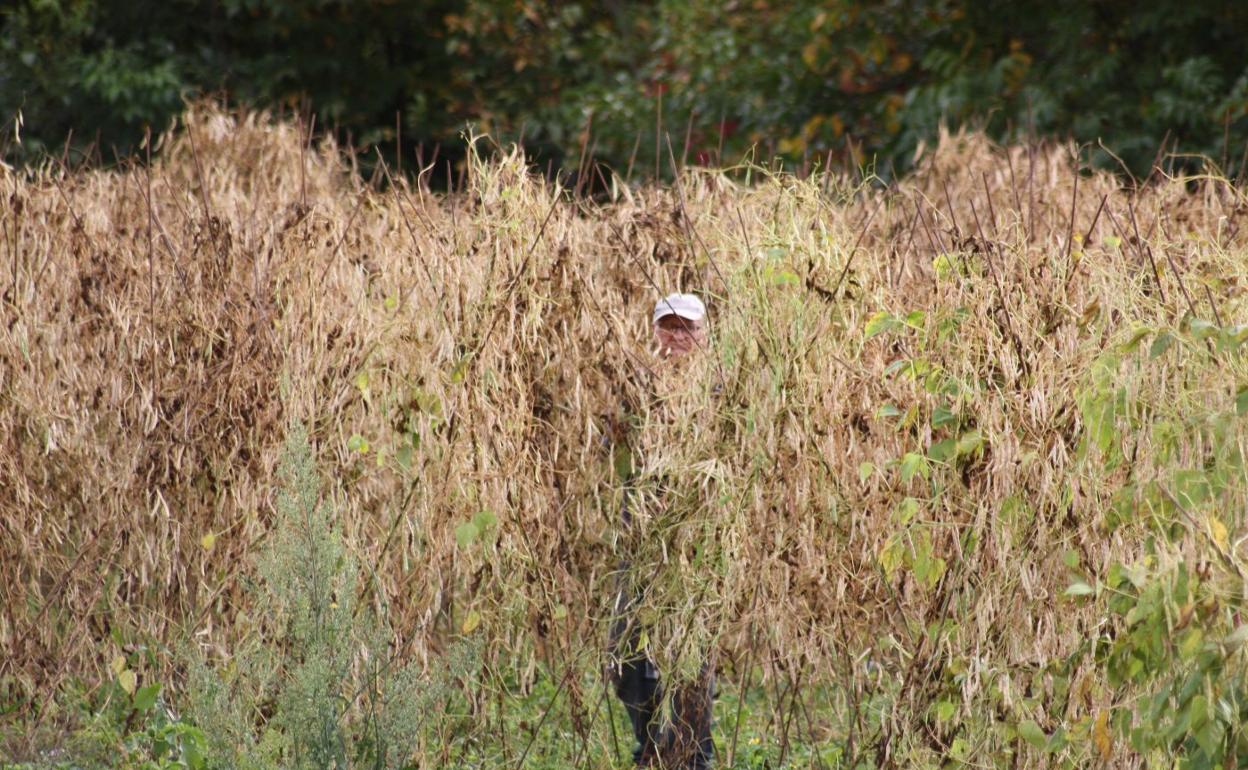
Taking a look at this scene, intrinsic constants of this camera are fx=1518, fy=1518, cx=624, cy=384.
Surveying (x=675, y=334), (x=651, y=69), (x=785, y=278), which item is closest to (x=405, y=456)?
(x=675, y=334)

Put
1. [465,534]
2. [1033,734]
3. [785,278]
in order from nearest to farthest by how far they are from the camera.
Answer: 1. [1033,734]
2. [785,278]
3. [465,534]

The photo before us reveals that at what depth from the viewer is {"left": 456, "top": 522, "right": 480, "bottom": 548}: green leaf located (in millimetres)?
4445

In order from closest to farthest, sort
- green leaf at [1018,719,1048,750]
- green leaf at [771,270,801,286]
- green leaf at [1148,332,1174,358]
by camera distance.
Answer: green leaf at [1148,332,1174,358]
green leaf at [1018,719,1048,750]
green leaf at [771,270,801,286]

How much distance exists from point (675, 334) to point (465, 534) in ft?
3.13

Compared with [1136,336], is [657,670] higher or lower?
lower

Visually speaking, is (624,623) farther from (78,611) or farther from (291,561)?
(78,611)

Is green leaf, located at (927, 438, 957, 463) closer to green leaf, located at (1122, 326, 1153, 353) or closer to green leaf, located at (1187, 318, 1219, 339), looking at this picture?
green leaf, located at (1122, 326, 1153, 353)

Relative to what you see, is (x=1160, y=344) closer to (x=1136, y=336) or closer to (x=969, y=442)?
(x=1136, y=336)

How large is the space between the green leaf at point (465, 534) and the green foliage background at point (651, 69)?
8140 mm

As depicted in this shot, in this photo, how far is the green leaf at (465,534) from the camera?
445cm

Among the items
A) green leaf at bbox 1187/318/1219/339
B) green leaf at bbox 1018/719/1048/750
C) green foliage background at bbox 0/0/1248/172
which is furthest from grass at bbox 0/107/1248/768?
green foliage background at bbox 0/0/1248/172

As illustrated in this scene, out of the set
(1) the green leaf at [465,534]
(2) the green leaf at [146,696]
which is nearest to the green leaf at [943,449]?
(1) the green leaf at [465,534]

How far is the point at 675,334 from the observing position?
484 cm

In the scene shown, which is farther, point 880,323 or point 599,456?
point 599,456
